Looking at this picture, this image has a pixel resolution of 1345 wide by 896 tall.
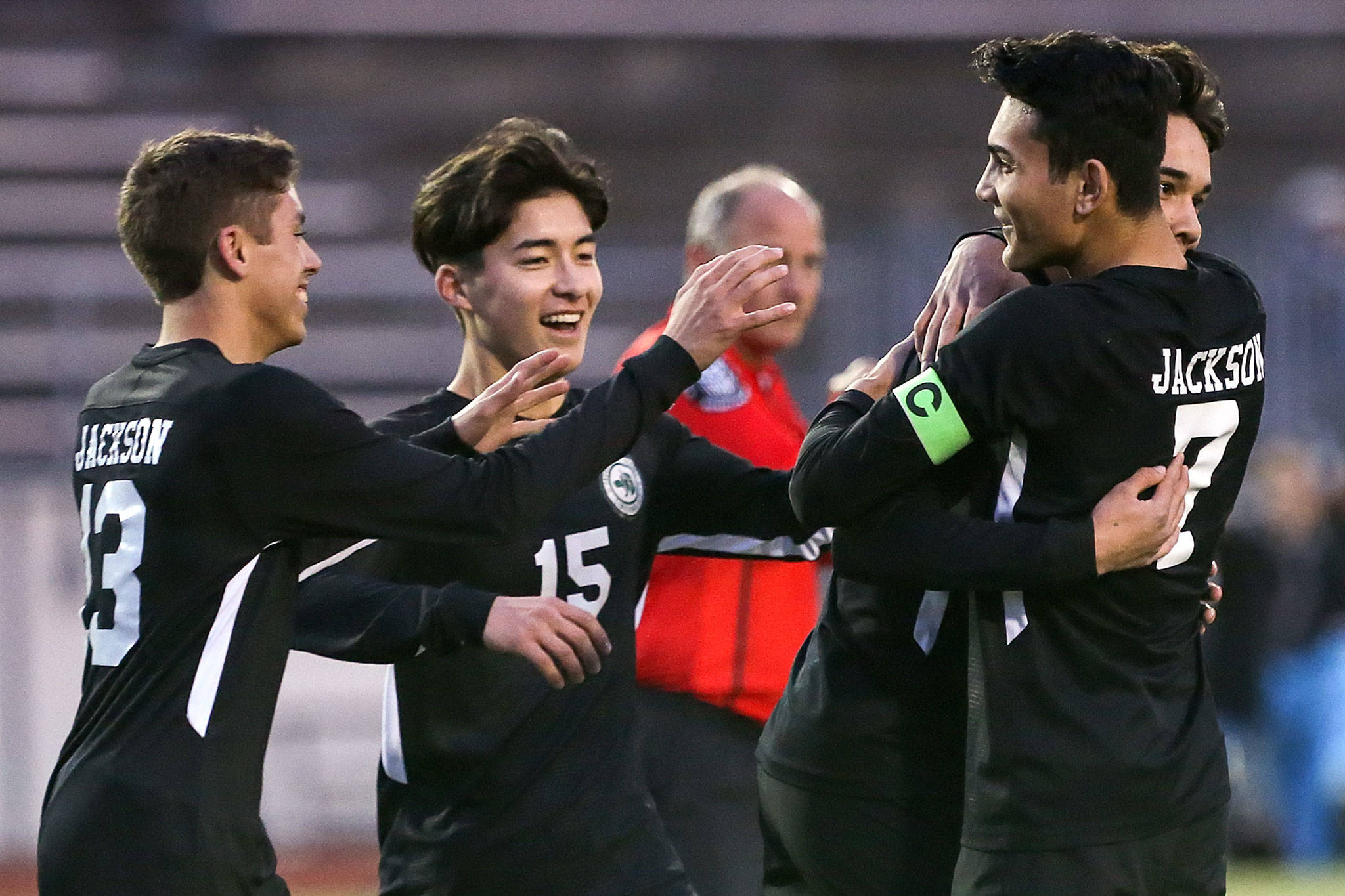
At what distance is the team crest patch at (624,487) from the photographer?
3193 millimetres

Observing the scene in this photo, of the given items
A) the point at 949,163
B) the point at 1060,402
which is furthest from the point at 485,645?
the point at 949,163

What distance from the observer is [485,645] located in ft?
8.94

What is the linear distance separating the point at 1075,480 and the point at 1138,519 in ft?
0.35

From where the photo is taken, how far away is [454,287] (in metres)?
3.37

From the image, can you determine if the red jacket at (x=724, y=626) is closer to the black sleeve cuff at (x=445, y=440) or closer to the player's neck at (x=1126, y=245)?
the black sleeve cuff at (x=445, y=440)

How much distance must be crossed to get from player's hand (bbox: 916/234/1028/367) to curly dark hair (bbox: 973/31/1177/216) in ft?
0.81

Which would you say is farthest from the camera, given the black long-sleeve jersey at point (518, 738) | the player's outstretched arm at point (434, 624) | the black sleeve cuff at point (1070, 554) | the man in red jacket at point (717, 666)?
the man in red jacket at point (717, 666)

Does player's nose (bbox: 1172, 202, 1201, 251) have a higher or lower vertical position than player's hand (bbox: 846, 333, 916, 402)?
higher

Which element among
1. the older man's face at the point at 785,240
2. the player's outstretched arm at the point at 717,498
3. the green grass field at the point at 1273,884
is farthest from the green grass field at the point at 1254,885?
the player's outstretched arm at the point at 717,498

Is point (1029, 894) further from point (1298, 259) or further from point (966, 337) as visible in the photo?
point (1298, 259)

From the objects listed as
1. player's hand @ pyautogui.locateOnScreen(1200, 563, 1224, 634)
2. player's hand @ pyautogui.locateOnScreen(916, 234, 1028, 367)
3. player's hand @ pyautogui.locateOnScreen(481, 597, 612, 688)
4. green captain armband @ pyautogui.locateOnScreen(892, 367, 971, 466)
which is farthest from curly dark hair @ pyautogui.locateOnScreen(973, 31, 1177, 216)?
player's hand @ pyautogui.locateOnScreen(481, 597, 612, 688)

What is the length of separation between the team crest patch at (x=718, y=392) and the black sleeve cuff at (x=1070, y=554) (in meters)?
1.50

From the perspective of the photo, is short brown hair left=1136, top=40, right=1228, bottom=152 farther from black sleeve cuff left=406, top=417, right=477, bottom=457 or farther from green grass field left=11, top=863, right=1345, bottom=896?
green grass field left=11, top=863, right=1345, bottom=896

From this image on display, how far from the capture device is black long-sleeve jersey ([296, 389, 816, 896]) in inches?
117
